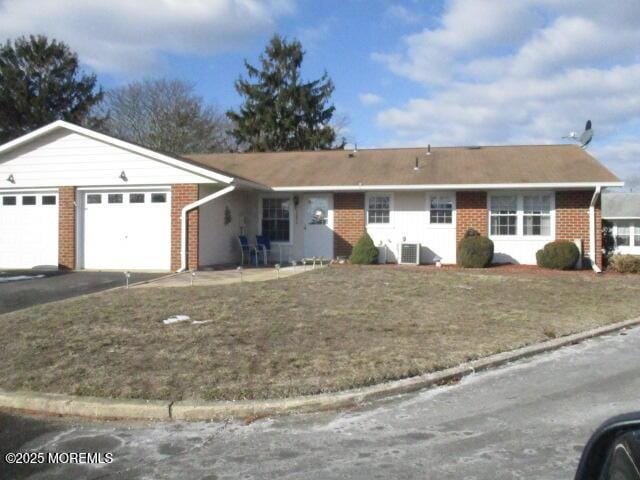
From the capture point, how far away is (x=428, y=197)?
18188 millimetres

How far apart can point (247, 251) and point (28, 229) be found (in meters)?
6.41

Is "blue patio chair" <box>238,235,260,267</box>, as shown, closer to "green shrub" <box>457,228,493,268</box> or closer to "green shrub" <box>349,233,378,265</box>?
"green shrub" <box>349,233,378,265</box>

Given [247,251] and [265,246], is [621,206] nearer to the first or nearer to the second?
[265,246]

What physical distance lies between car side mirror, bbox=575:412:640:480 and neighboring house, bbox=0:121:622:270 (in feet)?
45.8

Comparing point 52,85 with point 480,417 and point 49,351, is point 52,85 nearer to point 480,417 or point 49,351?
point 49,351

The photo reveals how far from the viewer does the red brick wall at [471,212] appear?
1767 centimetres

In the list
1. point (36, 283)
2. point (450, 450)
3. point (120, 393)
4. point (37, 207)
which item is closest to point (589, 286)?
point (450, 450)

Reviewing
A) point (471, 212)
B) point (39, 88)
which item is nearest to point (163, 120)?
point (39, 88)

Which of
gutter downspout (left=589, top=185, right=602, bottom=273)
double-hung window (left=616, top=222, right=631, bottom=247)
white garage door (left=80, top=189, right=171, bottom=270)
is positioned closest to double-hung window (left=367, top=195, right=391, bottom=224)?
gutter downspout (left=589, top=185, right=602, bottom=273)

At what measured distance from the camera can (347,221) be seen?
1858 centimetres

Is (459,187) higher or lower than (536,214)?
higher

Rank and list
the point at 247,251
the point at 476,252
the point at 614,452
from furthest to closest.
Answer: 1. the point at 247,251
2. the point at 476,252
3. the point at 614,452

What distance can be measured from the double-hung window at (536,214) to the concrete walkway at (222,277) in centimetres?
667

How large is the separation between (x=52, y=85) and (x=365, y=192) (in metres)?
27.7
